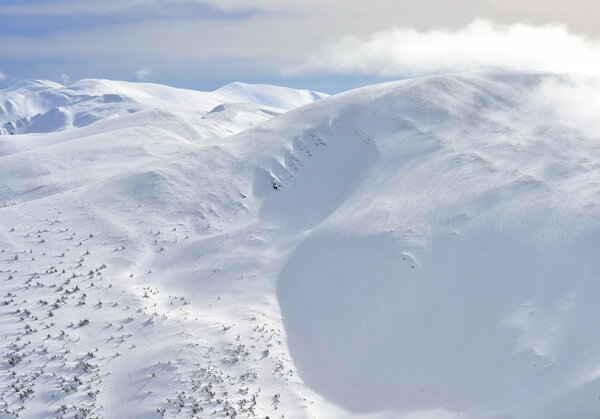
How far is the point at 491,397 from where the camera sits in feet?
59.8

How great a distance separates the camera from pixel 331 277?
26344mm

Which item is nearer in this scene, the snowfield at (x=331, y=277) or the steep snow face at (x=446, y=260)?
the snowfield at (x=331, y=277)

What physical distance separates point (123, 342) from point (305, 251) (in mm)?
12149

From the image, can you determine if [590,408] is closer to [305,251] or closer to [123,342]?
[305,251]

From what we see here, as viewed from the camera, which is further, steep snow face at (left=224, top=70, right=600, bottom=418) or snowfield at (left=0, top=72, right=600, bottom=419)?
steep snow face at (left=224, top=70, right=600, bottom=418)

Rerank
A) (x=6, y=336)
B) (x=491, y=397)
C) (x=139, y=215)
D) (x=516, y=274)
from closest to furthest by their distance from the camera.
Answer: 1. (x=491, y=397)
2. (x=6, y=336)
3. (x=516, y=274)
4. (x=139, y=215)

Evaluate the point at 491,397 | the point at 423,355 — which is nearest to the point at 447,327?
the point at 423,355

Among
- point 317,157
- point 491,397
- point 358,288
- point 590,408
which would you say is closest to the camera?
point 590,408

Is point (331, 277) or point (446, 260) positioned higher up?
point (446, 260)

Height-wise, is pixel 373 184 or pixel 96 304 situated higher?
pixel 373 184

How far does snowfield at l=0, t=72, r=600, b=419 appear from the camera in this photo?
1866cm

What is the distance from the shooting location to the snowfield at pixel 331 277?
1866cm

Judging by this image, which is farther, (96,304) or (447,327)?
(96,304)

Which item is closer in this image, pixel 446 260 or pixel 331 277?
pixel 446 260
